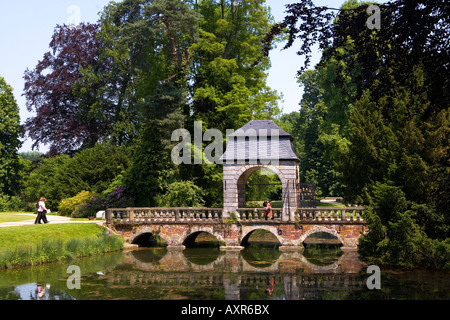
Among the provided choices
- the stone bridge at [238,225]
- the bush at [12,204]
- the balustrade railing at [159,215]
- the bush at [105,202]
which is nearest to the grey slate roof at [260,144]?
the stone bridge at [238,225]

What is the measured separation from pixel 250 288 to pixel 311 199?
449 inches

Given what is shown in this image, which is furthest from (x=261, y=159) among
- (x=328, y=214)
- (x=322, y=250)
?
(x=322, y=250)

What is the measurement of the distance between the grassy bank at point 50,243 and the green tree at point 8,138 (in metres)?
19.9

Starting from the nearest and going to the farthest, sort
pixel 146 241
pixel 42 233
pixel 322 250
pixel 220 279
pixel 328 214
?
pixel 220 279
pixel 42 233
pixel 328 214
pixel 322 250
pixel 146 241

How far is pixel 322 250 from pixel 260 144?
6.79m

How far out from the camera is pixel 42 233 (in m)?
23.1

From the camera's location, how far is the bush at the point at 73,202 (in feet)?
112

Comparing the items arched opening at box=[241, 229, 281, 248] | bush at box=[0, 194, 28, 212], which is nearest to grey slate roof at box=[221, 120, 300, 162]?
arched opening at box=[241, 229, 281, 248]

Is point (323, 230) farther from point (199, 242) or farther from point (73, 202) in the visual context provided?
point (73, 202)

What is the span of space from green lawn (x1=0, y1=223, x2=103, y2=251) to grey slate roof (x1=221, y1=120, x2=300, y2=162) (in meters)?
8.50

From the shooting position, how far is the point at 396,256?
18719 millimetres

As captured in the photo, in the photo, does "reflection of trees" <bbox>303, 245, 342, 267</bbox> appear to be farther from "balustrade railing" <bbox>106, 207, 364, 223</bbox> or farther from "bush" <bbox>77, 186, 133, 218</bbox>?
"bush" <bbox>77, 186, 133, 218</bbox>
